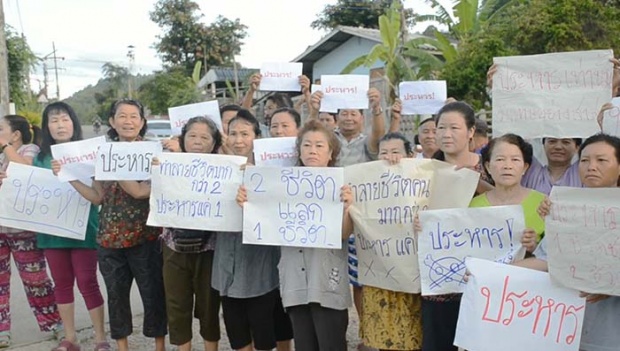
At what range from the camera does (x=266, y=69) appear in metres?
5.17

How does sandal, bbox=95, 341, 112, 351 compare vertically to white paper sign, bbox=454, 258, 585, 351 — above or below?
below

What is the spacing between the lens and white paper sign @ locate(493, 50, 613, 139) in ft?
12.1

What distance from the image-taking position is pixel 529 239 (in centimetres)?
289

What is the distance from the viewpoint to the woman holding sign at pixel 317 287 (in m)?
3.31

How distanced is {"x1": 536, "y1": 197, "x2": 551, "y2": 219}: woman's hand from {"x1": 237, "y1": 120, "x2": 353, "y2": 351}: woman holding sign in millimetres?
1024

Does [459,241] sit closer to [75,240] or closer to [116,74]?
[75,240]

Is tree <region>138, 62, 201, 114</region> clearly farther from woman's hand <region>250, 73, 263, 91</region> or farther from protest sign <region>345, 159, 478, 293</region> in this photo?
protest sign <region>345, 159, 478, 293</region>

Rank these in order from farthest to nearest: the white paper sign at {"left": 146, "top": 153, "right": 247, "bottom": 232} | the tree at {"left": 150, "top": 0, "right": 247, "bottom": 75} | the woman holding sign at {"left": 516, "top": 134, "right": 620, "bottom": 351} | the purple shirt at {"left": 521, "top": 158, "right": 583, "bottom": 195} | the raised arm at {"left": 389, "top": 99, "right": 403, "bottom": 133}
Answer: the tree at {"left": 150, "top": 0, "right": 247, "bottom": 75}
the raised arm at {"left": 389, "top": 99, "right": 403, "bottom": 133}
the white paper sign at {"left": 146, "top": 153, "right": 247, "bottom": 232}
the purple shirt at {"left": 521, "top": 158, "right": 583, "bottom": 195}
the woman holding sign at {"left": 516, "top": 134, "right": 620, "bottom": 351}

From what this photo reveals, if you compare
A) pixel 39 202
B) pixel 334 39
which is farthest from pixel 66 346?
pixel 334 39

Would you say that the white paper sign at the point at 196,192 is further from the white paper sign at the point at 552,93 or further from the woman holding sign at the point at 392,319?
the white paper sign at the point at 552,93

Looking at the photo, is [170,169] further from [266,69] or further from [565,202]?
[565,202]

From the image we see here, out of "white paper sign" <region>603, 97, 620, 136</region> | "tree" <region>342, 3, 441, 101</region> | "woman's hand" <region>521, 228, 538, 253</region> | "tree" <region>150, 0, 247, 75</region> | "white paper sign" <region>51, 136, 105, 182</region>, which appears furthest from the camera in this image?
"tree" <region>150, 0, 247, 75</region>

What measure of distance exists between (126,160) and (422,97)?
2612mm

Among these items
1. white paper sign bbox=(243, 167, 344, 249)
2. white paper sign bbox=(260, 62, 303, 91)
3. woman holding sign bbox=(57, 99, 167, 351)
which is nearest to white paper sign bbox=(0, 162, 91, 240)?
woman holding sign bbox=(57, 99, 167, 351)
